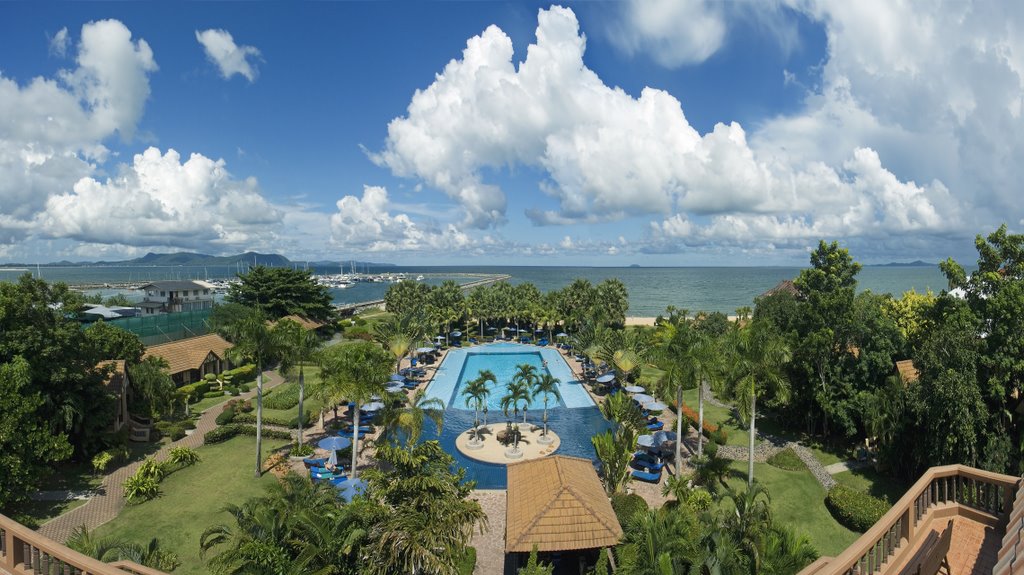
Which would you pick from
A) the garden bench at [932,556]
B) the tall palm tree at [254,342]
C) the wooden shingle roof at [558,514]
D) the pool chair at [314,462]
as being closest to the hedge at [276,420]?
the pool chair at [314,462]

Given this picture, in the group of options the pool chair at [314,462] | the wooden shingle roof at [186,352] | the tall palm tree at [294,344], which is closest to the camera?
the tall palm tree at [294,344]

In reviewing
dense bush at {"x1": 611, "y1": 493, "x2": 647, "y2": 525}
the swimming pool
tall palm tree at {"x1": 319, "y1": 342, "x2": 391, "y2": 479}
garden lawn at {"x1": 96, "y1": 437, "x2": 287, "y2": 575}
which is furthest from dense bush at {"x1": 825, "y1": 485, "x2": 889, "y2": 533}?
garden lawn at {"x1": 96, "y1": 437, "x2": 287, "y2": 575}

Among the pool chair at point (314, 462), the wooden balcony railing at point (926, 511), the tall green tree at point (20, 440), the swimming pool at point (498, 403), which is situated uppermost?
the wooden balcony railing at point (926, 511)

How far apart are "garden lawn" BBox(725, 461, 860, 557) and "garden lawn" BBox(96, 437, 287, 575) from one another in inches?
781

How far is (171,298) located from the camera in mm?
61094

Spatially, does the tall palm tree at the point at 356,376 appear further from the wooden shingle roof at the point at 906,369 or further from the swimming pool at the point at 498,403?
the wooden shingle roof at the point at 906,369

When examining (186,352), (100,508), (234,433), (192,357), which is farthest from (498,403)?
(186,352)

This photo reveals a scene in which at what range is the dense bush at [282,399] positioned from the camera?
31828 mm

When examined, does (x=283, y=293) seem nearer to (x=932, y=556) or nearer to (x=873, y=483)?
(x=873, y=483)

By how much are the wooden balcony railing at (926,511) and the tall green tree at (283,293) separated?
58756 millimetres

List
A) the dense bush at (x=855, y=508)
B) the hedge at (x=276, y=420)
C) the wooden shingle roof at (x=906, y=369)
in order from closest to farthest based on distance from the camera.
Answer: the dense bush at (x=855, y=508)
the wooden shingle roof at (x=906, y=369)
the hedge at (x=276, y=420)

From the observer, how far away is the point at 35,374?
19156 millimetres

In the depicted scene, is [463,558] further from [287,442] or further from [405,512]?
[287,442]

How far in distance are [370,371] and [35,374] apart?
500 inches
